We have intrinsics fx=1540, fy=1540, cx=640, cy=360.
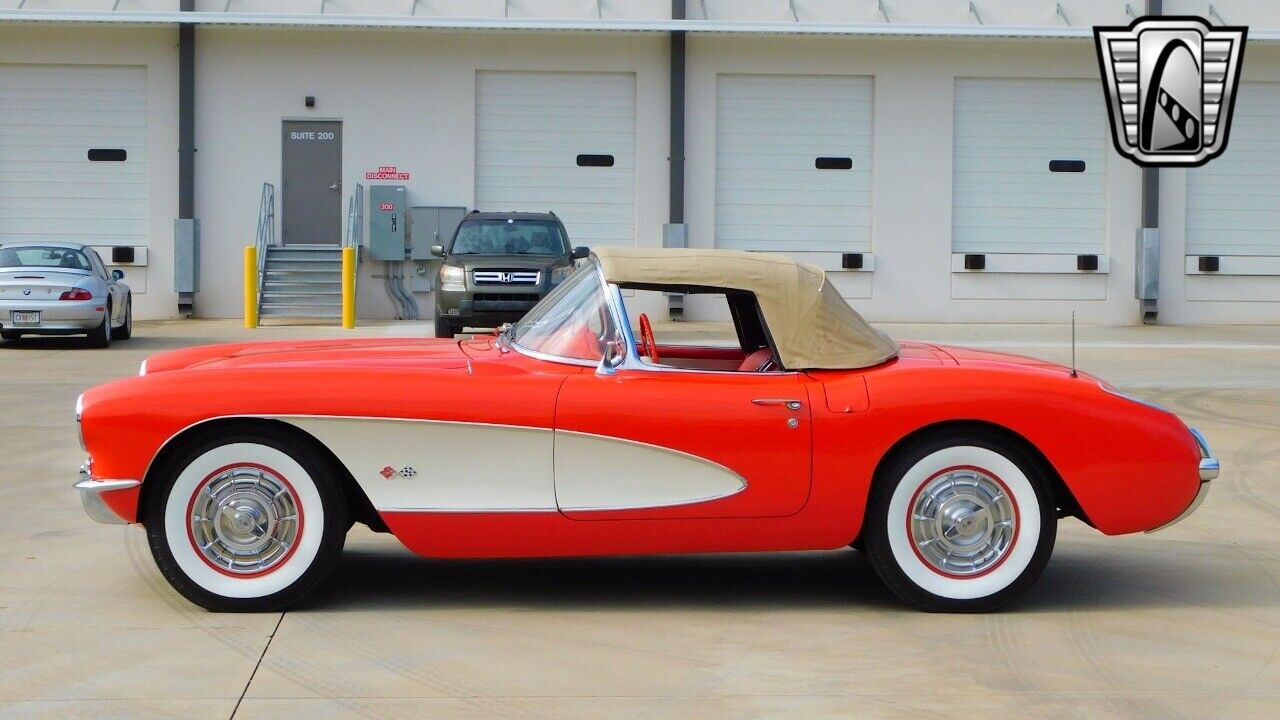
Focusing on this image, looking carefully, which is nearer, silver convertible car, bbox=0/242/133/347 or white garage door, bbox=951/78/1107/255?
silver convertible car, bbox=0/242/133/347

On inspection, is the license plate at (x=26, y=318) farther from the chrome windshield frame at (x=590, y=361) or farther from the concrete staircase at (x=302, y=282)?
the chrome windshield frame at (x=590, y=361)

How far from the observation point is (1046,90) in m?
28.3

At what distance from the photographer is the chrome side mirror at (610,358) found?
5855 mm

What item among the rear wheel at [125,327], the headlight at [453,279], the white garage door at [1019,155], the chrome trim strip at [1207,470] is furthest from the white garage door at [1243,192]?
the chrome trim strip at [1207,470]

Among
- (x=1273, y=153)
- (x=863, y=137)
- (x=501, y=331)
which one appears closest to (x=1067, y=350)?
(x=863, y=137)

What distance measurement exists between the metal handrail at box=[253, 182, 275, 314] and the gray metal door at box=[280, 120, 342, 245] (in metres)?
0.23

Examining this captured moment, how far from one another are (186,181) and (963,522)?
23553 millimetres

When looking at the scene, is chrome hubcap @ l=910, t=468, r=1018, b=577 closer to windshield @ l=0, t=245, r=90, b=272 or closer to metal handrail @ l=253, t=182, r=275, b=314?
windshield @ l=0, t=245, r=90, b=272

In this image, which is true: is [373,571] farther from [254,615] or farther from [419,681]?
[419,681]

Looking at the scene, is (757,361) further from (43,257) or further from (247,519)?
(43,257)

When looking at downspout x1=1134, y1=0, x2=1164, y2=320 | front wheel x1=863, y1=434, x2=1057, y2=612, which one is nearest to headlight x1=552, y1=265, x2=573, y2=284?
downspout x1=1134, y1=0, x2=1164, y2=320

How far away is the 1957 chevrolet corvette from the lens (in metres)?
5.66

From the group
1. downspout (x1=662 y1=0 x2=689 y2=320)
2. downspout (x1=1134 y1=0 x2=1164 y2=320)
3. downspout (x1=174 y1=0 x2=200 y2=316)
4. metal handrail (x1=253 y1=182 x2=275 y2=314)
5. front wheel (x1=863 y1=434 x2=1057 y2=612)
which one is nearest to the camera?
front wheel (x1=863 y1=434 x2=1057 y2=612)

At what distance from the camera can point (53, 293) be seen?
1900cm
